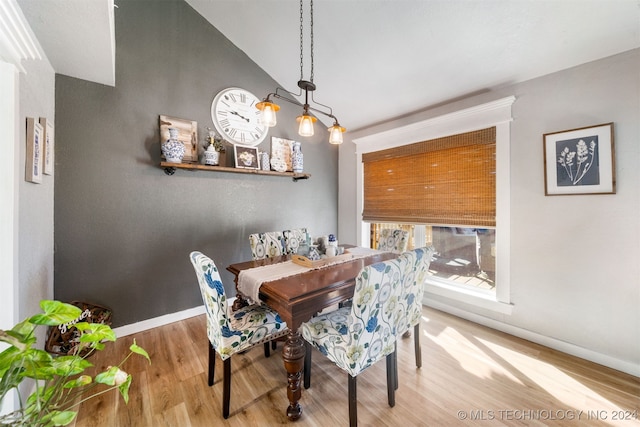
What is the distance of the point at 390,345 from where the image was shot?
4.92 feet

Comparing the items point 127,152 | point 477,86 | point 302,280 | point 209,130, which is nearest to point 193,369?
point 302,280

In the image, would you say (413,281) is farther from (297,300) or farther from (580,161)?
(580,161)

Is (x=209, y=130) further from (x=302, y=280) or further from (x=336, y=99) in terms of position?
(x=302, y=280)

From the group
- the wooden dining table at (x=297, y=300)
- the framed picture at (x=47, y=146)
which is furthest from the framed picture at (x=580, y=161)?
the framed picture at (x=47, y=146)

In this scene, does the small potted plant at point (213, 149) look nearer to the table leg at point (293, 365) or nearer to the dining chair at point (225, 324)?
the dining chair at point (225, 324)

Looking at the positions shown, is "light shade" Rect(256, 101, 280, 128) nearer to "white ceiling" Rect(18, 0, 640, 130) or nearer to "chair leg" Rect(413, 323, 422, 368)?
"white ceiling" Rect(18, 0, 640, 130)

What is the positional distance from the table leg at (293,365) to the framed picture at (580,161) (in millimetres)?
2383

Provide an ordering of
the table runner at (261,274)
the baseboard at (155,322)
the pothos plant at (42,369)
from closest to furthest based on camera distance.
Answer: the pothos plant at (42,369), the table runner at (261,274), the baseboard at (155,322)

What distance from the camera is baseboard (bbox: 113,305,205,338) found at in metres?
2.34

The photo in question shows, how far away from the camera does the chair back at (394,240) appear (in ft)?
9.06

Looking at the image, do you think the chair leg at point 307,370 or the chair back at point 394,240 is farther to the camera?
the chair back at point 394,240

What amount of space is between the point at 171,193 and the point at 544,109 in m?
3.56

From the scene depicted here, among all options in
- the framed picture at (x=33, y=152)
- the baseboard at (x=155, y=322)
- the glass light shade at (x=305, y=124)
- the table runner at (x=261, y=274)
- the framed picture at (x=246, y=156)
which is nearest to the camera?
the framed picture at (x=33, y=152)

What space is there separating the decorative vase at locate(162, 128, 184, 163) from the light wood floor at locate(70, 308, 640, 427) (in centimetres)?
170
